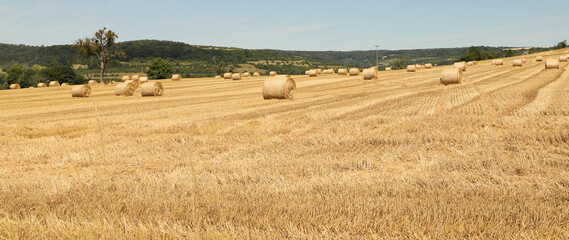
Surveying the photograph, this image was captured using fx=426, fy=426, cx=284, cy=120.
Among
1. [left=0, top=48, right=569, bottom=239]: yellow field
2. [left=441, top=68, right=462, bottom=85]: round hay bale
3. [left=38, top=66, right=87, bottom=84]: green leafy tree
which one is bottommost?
[left=0, top=48, right=569, bottom=239]: yellow field

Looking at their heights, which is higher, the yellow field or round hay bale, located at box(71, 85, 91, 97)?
round hay bale, located at box(71, 85, 91, 97)

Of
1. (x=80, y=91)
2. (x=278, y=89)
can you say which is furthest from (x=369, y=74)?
(x=80, y=91)

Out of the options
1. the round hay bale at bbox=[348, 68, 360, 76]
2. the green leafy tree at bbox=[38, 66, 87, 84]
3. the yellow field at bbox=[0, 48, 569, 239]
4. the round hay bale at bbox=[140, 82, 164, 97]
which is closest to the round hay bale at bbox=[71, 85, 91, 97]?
the round hay bale at bbox=[140, 82, 164, 97]

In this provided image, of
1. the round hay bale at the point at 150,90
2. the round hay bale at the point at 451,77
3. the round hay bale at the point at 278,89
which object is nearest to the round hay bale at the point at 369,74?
the round hay bale at the point at 451,77

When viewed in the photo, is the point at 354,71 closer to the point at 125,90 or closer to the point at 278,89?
the point at 125,90

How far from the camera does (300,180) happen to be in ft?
19.6

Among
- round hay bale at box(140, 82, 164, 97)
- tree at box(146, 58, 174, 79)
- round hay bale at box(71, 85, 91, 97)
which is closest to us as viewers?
round hay bale at box(140, 82, 164, 97)

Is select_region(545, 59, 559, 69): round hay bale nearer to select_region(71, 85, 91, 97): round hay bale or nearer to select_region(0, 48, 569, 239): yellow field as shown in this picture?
select_region(0, 48, 569, 239): yellow field

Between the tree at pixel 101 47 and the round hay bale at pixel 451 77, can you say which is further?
the tree at pixel 101 47

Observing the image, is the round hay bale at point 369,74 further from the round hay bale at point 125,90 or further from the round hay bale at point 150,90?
the round hay bale at point 125,90

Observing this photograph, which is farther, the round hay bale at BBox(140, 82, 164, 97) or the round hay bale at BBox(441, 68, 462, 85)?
the round hay bale at BBox(140, 82, 164, 97)

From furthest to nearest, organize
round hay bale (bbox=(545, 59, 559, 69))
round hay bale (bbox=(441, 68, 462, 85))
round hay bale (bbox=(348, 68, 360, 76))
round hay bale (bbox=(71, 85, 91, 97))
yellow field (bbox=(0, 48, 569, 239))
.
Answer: round hay bale (bbox=(348, 68, 360, 76)), round hay bale (bbox=(545, 59, 559, 69)), round hay bale (bbox=(71, 85, 91, 97)), round hay bale (bbox=(441, 68, 462, 85)), yellow field (bbox=(0, 48, 569, 239))

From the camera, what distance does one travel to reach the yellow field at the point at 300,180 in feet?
13.0

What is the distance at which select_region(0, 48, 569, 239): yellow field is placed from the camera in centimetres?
395
